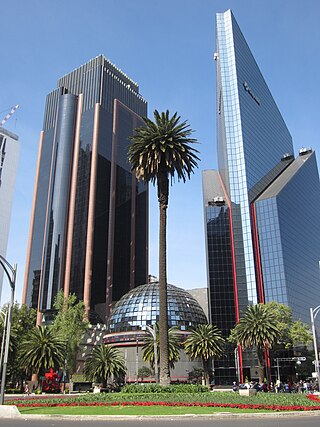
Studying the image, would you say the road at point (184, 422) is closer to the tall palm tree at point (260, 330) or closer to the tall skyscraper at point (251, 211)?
the tall palm tree at point (260, 330)

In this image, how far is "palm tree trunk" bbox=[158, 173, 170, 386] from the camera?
38.5 metres

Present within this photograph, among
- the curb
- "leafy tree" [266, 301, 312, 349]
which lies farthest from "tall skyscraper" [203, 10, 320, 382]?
the curb

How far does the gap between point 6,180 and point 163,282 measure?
16844cm

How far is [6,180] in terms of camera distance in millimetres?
192250

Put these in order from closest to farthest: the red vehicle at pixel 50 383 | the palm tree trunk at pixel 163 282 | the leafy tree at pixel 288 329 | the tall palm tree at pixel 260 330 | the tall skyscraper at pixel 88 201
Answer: the palm tree trunk at pixel 163 282
the red vehicle at pixel 50 383
the tall palm tree at pixel 260 330
the leafy tree at pixel 288 329
the tall skyscraper at pixel 88 201

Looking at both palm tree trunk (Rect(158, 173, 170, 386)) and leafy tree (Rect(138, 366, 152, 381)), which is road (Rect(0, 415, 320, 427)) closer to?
palm tree trunk (Rect(158, 173, 170, 386))

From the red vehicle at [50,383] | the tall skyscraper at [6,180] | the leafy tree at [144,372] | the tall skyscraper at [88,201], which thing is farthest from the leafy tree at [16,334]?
the tall skyscraper at [6,180]

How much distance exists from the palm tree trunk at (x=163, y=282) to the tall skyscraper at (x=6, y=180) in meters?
150

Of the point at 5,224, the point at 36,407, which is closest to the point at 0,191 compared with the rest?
the point at 5,224

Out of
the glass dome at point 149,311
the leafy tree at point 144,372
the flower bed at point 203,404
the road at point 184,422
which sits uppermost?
the glass dome at point 149,311

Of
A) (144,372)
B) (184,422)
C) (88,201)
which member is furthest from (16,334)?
(184,422)

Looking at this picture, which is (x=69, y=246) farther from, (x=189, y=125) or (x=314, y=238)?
(x=189, y=125)

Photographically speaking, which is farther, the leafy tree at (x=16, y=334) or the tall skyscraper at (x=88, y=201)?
the tall skyscraper at (x=88, y=201)

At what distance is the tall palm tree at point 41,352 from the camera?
6844 centimetres
